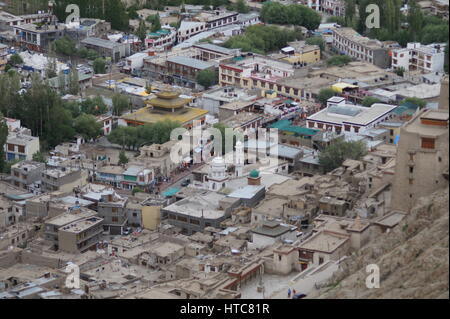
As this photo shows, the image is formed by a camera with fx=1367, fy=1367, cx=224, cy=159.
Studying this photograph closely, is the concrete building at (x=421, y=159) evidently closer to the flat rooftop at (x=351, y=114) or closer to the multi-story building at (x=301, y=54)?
the flat rooftop at (x=351, y=114)

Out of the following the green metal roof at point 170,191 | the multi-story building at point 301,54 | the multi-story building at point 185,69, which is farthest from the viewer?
the multi-story building at point 301,54

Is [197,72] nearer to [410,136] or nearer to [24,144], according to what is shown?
[24,144]

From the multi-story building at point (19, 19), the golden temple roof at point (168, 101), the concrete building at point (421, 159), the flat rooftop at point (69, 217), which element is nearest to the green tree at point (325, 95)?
the golden temple roof at point (168, 101)

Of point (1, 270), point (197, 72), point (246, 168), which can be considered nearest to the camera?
point (1, 270)

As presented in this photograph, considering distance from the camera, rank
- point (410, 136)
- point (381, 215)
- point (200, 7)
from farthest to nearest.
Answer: point (200, 7) → point (381, 215) → point (410, 136)

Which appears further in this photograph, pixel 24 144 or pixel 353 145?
pixel 24 144

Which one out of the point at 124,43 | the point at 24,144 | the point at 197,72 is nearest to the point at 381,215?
the point at 24,144

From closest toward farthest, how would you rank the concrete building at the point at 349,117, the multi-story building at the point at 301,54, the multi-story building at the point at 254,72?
the concrete building at the point at 349,117, the multi-story building at the point at 254,72, the multi-story building at the point at 301,54
